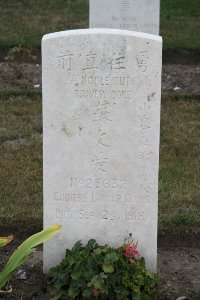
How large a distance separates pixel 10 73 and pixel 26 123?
2571mm

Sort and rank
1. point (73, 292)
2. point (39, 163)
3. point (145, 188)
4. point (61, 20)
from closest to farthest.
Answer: point (73, 292) → point (145, 188) → point (39, 163) → point (61, 20)

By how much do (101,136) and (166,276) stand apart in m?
1.07

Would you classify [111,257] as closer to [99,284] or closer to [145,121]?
[99,284]

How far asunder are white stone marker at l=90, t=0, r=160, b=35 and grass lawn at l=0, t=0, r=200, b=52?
189cm

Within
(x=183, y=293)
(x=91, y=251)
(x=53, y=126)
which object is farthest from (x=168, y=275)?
(x=53, y=126)

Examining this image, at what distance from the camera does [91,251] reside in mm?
4305

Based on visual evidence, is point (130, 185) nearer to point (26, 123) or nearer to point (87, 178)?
point (87, 178)

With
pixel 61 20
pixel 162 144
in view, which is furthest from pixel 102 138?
pixel 61 20

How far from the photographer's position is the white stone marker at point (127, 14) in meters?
9.72

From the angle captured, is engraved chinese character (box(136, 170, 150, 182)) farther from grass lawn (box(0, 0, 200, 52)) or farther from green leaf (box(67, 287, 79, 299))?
grass lawn (box(0, 0, 200, 52))

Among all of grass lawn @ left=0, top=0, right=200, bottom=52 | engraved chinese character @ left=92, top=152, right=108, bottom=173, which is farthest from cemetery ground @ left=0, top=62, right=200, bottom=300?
grass lawn @ left=0, top=0, right=200, bottom=52

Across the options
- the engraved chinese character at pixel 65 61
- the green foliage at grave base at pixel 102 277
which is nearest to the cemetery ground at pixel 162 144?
the green foliage at grave base at pixel 102 277

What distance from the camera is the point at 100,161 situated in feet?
14.1

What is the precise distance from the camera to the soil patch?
437 cm
